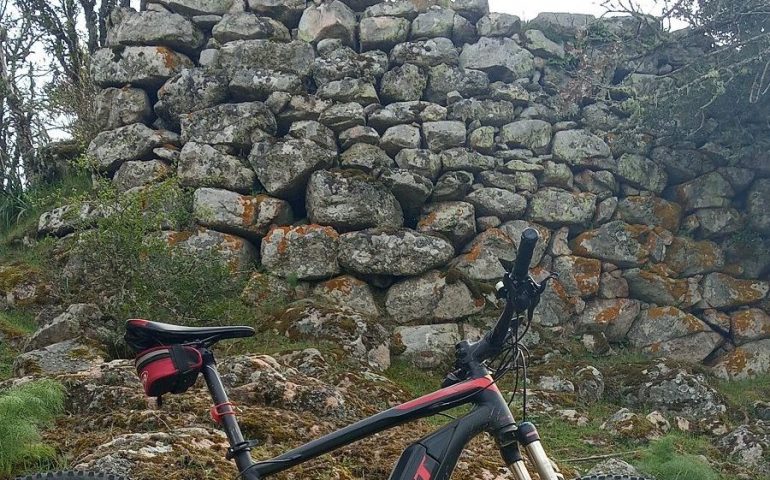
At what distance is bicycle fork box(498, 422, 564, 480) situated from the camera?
7.68ft

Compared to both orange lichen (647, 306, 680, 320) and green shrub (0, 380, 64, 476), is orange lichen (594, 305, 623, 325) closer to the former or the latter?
orange lichen (647, 306, 680, 320)

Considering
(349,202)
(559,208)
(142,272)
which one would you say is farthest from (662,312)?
(142,272)

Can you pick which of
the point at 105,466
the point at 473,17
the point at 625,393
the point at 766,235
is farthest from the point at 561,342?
the point at 105,466

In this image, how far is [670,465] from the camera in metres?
4.61

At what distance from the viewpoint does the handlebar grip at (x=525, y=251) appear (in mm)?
2232

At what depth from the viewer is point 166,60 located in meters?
10.0

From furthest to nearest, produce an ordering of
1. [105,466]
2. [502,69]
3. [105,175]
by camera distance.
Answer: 1. [502,69]
2. [105,175]
3. [105,466]

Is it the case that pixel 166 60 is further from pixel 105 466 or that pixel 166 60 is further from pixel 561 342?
pixel 105 466

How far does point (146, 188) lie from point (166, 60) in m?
2.86

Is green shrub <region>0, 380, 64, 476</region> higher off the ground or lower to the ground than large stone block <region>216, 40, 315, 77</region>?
lower

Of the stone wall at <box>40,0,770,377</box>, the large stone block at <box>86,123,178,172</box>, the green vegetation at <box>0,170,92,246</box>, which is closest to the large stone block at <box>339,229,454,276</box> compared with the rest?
the stone wall at <box>40,0,770,377</box>

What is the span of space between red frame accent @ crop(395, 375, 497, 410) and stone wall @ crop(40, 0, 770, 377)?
5137 mm

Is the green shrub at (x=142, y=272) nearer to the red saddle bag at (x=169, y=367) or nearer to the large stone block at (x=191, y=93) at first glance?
the large stone block at (x=191, y=93)

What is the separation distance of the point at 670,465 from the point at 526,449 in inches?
109
